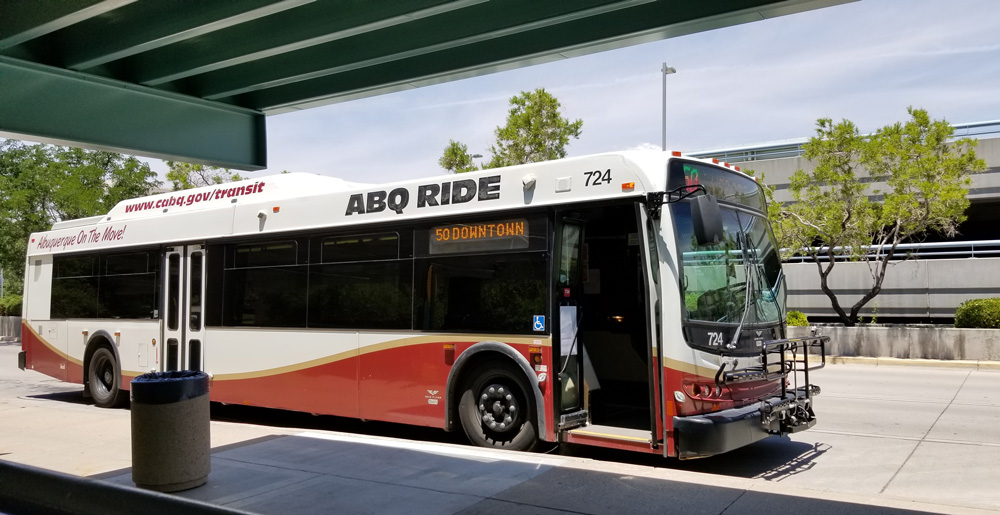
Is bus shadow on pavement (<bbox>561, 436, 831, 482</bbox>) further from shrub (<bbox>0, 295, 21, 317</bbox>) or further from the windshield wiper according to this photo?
shrub (<bbox>0, 295, 21, 317</bbox>)

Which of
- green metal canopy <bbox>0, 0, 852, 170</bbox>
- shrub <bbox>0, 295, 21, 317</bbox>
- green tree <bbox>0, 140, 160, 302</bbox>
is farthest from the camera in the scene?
shrub <bbox>0, 295, 21, 317</bbox>

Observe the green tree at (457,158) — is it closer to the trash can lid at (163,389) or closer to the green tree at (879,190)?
the green tree at (879,190)

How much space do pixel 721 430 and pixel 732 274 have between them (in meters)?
1.69

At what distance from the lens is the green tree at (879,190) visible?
19625mm

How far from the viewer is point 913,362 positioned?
18.8m

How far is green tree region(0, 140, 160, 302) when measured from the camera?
31.1 meters

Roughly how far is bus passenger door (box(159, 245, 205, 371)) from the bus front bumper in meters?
7.79

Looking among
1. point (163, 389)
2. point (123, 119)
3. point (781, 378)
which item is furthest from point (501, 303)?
point (123, 119)

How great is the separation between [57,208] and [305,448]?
28.3m

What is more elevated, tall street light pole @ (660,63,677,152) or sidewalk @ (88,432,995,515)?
tall street light pole @ (660,63,677,152)

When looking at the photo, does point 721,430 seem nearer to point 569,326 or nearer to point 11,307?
point 569,326

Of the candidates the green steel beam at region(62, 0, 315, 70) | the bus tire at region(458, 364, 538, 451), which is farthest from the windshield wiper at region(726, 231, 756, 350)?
the green steel beam at region(62, 0, 315, 70)

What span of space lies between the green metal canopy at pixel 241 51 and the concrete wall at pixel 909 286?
68.8ft

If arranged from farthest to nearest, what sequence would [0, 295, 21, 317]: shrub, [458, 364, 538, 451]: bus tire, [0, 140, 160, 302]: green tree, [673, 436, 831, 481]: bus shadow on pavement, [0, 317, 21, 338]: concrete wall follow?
1. [0, 295, 21, 317]: shrub
2. [0, 317, 21, 338]: concrete wall
3. [0, 140, 160, 302]: green tree
4. [458, 364, 538, 451]: bus tire
5. [673, 436, 831, 481]: bus shadow on pavement
